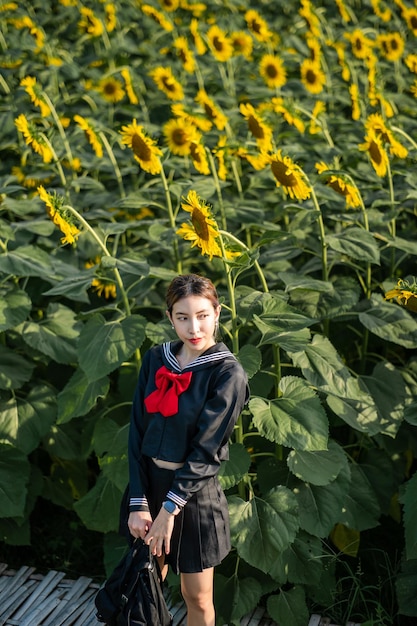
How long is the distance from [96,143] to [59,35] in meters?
3.56

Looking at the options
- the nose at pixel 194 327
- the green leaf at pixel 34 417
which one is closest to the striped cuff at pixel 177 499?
the nose at pixel 194 327

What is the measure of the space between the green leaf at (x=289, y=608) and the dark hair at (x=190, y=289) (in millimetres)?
1073

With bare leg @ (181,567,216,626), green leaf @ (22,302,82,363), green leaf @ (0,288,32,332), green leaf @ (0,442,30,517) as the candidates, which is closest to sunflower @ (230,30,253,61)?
green leaf @ (22,302,82,363)

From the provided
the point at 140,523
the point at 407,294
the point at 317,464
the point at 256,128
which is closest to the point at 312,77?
the point at 256,128

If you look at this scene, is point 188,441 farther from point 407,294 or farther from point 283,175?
point 283,175

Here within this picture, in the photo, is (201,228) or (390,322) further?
(390,322)

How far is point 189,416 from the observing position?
2.16 metres

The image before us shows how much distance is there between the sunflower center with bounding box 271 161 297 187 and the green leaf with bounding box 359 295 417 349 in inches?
20.1

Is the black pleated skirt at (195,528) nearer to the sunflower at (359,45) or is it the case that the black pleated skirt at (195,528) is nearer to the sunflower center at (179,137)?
the sunflower center at (179,137)

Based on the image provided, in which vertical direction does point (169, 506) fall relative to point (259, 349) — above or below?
above

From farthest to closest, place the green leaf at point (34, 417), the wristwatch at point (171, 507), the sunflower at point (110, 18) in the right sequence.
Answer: the sunflower at point (110, 18) → the green leaf at point (34, 417) → the wristwatch at point (171, 507)

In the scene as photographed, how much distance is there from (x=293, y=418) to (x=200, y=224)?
63cm

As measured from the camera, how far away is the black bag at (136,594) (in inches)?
85.6

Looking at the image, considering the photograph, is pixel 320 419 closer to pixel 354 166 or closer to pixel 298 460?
pixel 298 460
